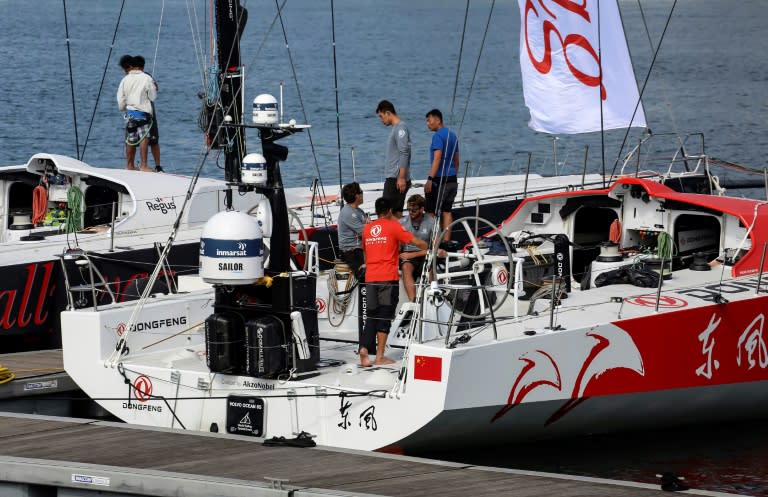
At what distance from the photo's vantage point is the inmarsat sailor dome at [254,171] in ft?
38.5

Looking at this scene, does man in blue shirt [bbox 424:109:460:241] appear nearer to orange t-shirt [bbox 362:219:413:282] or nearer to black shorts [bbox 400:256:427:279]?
black shorts [bbox 400:256:427:279]

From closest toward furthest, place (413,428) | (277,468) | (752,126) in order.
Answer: (277,468), (413,428), (752,126)

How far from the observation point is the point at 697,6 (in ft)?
396

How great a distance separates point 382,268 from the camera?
472 inches

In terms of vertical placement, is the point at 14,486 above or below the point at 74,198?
below

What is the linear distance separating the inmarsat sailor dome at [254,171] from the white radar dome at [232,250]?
0.33 metres

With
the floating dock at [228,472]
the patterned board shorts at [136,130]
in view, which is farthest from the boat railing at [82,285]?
Answer: the patterned board shorts at [136,130]

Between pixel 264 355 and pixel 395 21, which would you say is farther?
pixel 395 21

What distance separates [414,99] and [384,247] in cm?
4020

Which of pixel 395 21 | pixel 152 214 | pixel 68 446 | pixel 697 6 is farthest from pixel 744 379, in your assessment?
pixel 697 6

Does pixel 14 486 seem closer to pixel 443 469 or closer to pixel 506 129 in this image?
pixel 443 469

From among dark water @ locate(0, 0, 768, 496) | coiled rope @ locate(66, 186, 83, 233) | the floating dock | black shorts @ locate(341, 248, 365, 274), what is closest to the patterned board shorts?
dark water @ locate(0, 0, 768, 496)

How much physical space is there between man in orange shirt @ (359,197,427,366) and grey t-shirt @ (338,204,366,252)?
4.77 ft

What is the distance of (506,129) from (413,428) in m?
33.2
